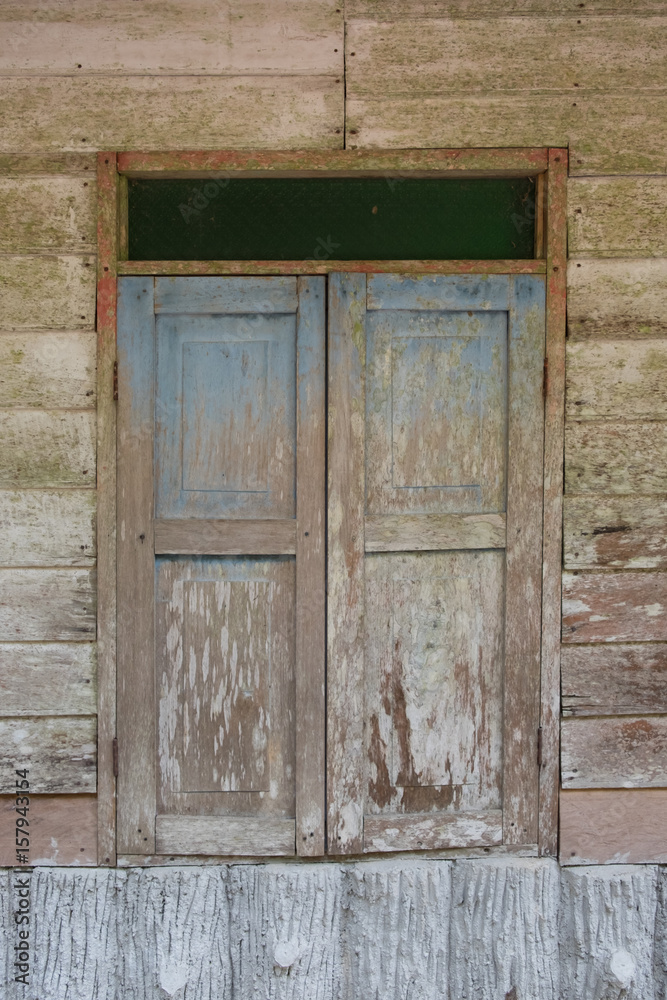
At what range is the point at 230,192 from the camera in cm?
274

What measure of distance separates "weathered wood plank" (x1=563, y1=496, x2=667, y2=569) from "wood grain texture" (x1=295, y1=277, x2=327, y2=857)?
2.67 feet

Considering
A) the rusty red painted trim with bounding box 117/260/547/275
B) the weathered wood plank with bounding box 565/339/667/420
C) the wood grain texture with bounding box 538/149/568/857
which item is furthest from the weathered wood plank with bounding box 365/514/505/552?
the rusty red painted trim with bounding box 117/260/547/275

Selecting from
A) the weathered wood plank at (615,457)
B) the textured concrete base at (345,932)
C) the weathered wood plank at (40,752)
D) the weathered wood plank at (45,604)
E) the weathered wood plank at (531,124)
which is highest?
the weathered wood plank at (531,124)

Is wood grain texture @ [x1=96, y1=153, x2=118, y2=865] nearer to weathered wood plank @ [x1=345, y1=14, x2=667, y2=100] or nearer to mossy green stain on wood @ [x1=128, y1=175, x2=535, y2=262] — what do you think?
mossy green stain on wood @ [x1=128, y1=175, x2=535, y2=262]

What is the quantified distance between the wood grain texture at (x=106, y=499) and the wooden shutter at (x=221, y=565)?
0.10 ft

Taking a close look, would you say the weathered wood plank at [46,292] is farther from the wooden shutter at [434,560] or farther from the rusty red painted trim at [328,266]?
the wooden shutter at [434,560]

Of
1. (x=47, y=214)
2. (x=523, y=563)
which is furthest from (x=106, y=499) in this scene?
(x=523, y=563)

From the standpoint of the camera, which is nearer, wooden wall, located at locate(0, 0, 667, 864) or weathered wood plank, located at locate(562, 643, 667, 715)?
wooden wall, located at locate(0, 0, 667, 864)

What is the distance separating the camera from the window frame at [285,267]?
2648 mm

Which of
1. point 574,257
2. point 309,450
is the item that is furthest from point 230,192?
point 574,257

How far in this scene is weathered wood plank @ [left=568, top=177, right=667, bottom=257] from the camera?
8.79ft

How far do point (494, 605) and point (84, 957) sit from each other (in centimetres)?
175

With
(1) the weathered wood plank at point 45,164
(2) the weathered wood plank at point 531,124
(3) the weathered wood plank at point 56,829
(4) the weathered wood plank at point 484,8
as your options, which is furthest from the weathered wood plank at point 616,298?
(3) the weathered wood plank at point 56,829

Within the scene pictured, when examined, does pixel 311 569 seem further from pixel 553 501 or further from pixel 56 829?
pixel 56 829
